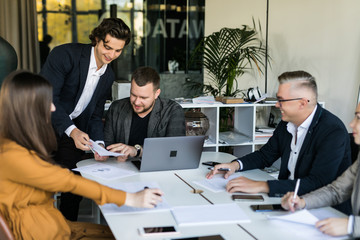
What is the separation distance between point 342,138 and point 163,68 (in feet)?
16.5

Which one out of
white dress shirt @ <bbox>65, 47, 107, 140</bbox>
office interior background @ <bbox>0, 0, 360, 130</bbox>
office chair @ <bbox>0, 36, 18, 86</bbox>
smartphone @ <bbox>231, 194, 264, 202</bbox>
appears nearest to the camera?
smartphone @ <bbox>231, 194, 264, 202</bbox>

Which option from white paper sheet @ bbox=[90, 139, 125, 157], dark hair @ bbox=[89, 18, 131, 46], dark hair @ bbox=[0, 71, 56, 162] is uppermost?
dark hair @ bbox=[89, 18, 131, 46]

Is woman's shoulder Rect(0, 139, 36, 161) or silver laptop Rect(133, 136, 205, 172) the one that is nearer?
woman's shoulder Rect(0, 139, 36, 161)

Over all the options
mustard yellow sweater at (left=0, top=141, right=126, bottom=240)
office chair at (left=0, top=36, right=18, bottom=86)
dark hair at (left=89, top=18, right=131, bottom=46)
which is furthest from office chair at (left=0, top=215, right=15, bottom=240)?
office chair at (left=0, top=36, right=18, bottom=86)

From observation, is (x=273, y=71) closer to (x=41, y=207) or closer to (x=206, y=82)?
(x=206, y=82)

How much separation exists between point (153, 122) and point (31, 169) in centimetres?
143

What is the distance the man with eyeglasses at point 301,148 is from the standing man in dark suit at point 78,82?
43.3 inches

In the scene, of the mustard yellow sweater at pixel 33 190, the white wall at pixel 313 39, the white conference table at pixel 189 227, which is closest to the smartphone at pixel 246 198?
the white conference table at pixel 189 227

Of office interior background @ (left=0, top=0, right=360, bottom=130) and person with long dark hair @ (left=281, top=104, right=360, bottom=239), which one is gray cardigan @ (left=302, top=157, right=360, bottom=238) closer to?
person with long dark hair @ (left=281, top=104, right=360, bottom=239)

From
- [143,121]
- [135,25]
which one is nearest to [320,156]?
[143,121]

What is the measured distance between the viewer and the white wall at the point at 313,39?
4.25 metres

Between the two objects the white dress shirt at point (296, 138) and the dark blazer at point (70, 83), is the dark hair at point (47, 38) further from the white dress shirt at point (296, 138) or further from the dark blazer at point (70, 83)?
the white dress shirt at point (296, 138)

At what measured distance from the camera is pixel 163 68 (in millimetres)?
7062

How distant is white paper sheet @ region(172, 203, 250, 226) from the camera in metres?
1.80
